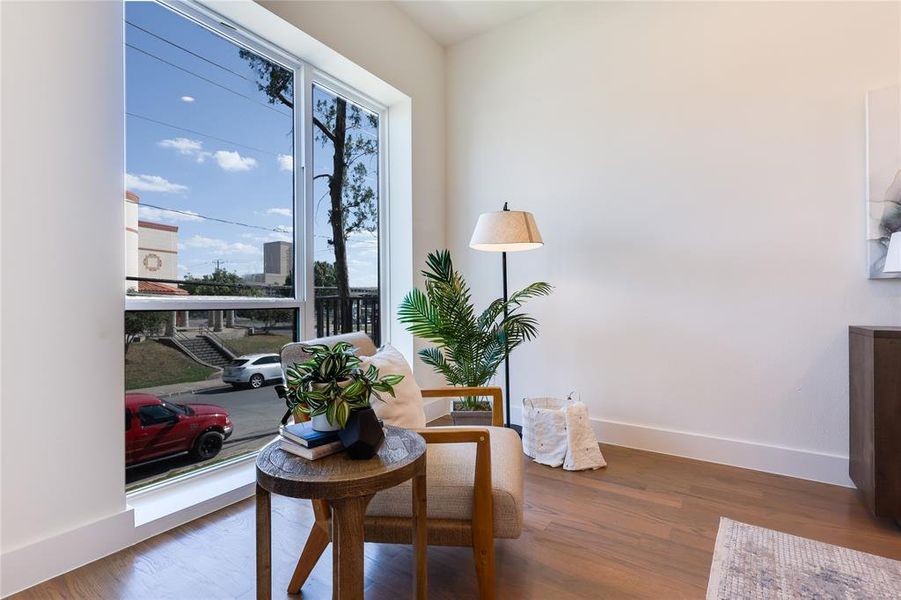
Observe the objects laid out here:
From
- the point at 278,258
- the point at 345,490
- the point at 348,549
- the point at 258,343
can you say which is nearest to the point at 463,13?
the point at 278,258

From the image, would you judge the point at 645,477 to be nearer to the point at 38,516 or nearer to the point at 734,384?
the point at 734,384

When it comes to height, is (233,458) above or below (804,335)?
below

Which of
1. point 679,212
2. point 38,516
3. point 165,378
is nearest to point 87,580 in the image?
point 38,516

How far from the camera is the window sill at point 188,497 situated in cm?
183

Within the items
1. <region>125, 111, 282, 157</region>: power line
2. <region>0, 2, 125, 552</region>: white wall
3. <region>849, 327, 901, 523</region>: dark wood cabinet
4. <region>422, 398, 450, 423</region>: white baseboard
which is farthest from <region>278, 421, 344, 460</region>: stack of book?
<region>849, 327, 901, 523</region>: dark wood cabinet

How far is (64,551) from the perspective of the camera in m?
1.55

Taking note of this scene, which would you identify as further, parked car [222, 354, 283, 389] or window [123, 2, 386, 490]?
parked car [222, 354, 283, 389]

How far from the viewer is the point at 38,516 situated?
1.51 metres

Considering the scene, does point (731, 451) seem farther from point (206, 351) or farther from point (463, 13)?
point (463, 13)

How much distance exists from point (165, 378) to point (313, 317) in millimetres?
870

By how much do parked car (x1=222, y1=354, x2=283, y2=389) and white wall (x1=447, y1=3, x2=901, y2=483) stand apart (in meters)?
1.68

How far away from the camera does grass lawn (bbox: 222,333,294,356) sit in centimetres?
237

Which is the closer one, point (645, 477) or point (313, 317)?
point (645, 477)

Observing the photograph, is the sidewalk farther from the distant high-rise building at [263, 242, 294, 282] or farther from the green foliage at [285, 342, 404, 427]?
the green foliage at [285, 342, 404, 427]
